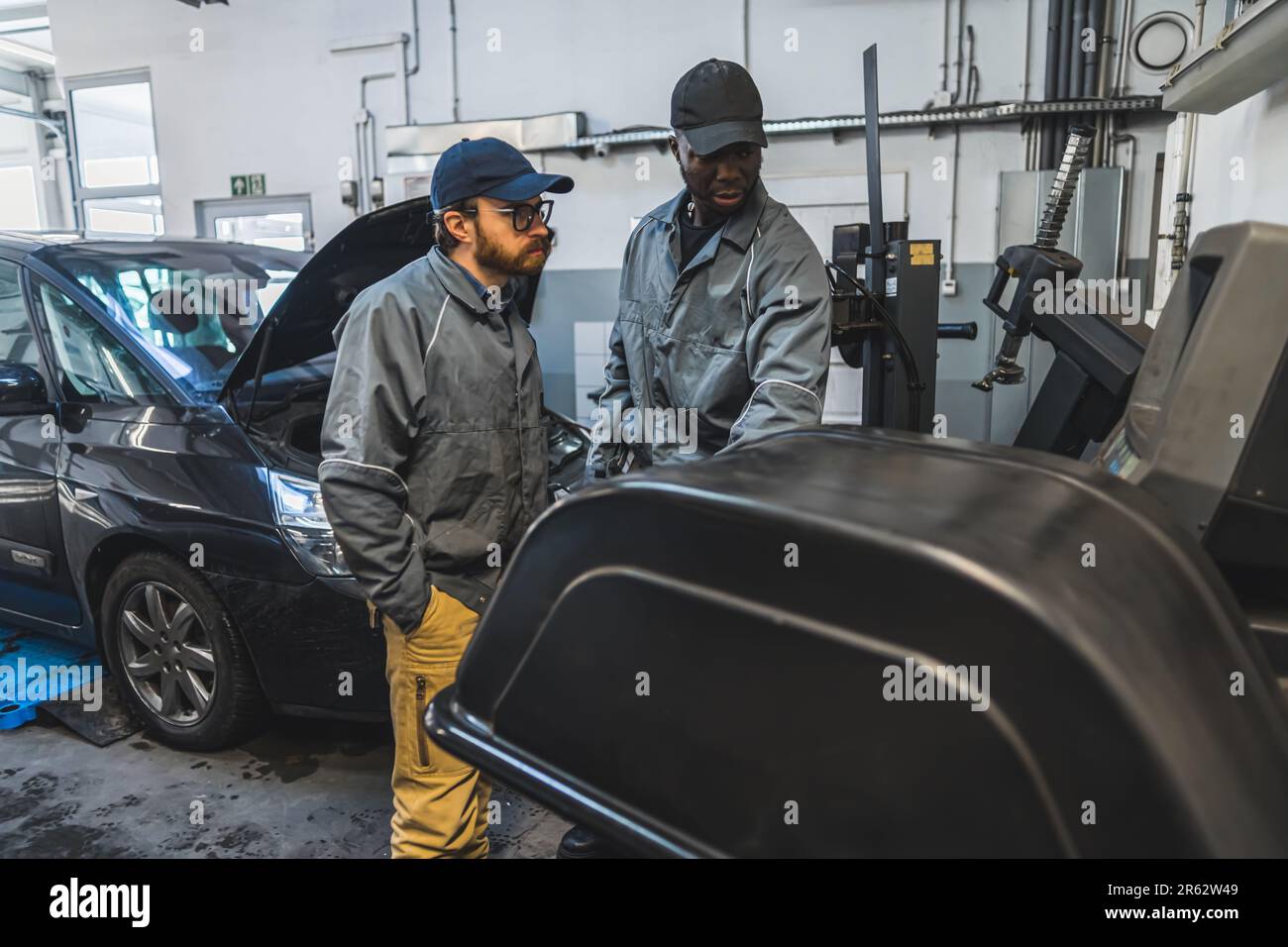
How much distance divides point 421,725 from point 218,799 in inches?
46.5

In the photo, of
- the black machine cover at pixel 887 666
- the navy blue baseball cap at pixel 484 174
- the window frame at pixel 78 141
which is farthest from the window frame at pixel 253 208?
the black machine cover at pixel 887 666

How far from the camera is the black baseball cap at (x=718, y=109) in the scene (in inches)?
78.4

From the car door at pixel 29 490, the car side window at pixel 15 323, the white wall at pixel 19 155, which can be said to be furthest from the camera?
the white wall at pixel 19 155

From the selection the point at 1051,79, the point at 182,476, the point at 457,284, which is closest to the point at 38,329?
the point at 182,476

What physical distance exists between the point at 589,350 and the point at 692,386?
4681mm

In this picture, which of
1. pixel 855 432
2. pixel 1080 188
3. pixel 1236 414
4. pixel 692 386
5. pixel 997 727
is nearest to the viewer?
pixel 997 727

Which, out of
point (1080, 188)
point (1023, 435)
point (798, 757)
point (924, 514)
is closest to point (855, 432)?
point (924, 514)

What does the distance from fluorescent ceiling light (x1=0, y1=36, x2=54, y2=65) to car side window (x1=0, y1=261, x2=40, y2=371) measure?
8.48 m

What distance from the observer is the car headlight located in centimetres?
249

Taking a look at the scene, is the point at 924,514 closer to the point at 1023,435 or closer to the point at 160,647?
the point at 1023,435

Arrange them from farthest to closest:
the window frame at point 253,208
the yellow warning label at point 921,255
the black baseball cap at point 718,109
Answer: the window frame at point 253,208 < the yellow warning label at point 921,255 < the black baseball cap at point 718,109

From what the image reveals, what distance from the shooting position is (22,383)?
2920 mm

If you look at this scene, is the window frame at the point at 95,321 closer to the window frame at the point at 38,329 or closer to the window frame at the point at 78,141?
the window frame at the point at 38,329

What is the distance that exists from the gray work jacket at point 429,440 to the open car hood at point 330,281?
0.50 meters
